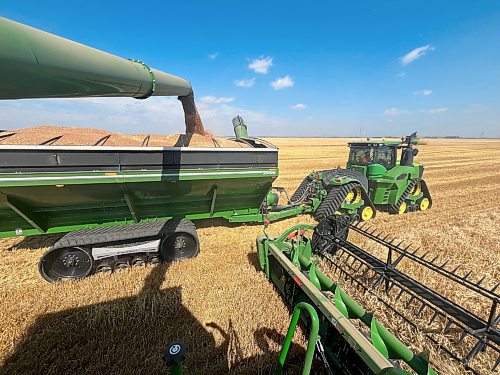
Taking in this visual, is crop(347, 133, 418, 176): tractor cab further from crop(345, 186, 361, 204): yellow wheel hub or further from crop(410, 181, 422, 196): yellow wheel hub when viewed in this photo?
crop(345, 186, 361, 204): yellow wheel hub

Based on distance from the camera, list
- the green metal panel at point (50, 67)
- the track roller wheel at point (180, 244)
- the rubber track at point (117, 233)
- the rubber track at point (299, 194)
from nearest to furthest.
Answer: the green metal panel at point (50, 67)
the rubber track at point (117, 233)
the track roller wheel at point (180, 244)
the rubber track at point (299, 194)

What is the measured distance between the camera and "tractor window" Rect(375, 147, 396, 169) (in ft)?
24.3

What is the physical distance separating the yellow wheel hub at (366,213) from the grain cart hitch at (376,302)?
1947 millimetres

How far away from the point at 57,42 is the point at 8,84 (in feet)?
0.88

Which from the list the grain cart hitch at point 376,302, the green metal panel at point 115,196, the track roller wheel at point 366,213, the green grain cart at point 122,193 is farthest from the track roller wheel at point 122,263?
the track roller wheel at point 366,213

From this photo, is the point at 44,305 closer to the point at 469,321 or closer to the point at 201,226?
the point at 201,226

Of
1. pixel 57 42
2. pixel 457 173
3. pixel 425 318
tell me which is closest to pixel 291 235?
pixel 425 318

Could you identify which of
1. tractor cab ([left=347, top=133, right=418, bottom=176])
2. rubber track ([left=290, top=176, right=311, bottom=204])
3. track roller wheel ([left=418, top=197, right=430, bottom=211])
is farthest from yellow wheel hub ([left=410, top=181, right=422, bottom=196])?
rubber track ([left=290, top=176, right=311, bottom=204])

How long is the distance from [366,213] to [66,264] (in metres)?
6.84

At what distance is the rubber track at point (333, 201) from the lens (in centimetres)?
600

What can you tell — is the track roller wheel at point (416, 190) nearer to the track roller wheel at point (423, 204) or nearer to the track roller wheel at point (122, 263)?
the track roller wheel at point (423, 204)

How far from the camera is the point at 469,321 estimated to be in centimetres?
238

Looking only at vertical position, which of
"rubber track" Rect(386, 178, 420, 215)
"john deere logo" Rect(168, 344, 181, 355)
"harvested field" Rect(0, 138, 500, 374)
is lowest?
"harvested field" Rect(0, 138, 500, 374)

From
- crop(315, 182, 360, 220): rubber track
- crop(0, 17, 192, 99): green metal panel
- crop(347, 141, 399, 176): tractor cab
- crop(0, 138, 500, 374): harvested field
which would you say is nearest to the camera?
crop(0, 17, 192, 99): green metal panel
